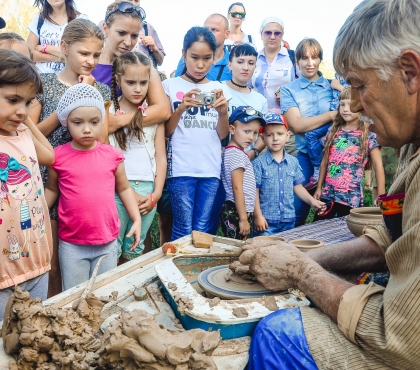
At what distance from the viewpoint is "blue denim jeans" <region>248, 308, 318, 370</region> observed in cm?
156

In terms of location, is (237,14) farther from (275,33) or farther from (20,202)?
(20,202)

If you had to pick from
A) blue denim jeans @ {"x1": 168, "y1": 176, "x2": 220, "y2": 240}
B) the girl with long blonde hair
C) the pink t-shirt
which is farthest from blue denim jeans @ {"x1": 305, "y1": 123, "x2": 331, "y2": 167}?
the pink t-shirt

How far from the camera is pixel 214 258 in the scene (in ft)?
7.78

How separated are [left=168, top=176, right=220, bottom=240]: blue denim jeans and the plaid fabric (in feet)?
0.58

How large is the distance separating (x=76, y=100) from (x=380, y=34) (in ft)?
6.24

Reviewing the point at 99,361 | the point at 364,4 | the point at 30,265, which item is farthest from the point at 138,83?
the point at 99,361

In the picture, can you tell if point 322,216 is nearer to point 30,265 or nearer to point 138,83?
point 138,83

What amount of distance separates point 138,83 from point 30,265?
168 centimetres

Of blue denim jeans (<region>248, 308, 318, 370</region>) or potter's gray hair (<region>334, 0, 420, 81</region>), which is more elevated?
potter's gray hair (<region>334, 0, 420, 81</region>)

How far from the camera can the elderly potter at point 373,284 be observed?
1.42m

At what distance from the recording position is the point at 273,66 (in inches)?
211

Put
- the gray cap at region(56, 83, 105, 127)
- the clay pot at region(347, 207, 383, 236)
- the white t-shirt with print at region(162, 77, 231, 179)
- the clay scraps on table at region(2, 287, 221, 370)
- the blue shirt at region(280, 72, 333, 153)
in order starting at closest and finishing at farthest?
the clay scraps on table at region(2, 287, 221, 370) < the gray cap at region(56, 83, 105, 127) < the clay pot at region(347, 207, 383, 236) < the white t-shirt with print at region(162, 77, 231, 179) < the blue shirt at region(280, 72, 333, 153)

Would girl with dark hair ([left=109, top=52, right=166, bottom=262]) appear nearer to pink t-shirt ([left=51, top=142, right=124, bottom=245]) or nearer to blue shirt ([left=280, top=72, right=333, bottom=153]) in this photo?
pink t-shirt ([left=51, top=142, right=124, bottom=245])

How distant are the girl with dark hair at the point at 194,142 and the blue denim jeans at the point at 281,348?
2275 millimetres
